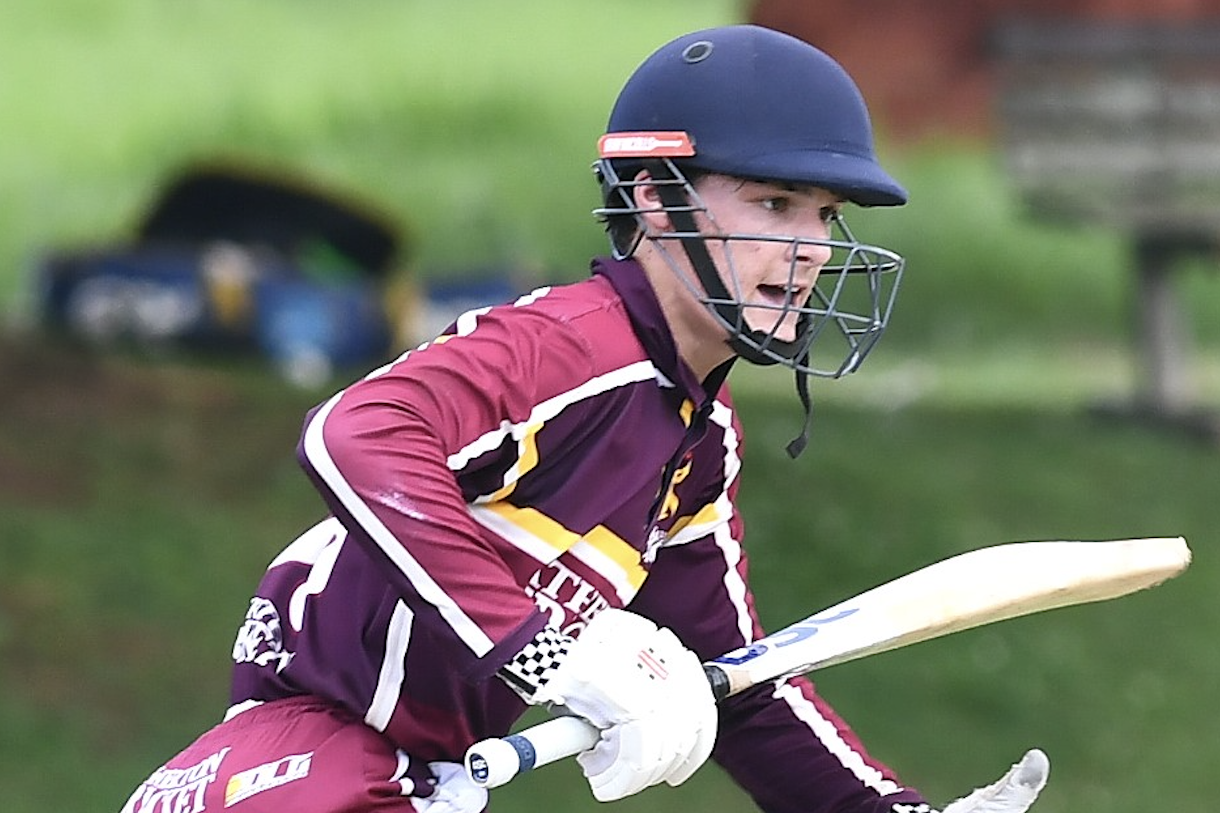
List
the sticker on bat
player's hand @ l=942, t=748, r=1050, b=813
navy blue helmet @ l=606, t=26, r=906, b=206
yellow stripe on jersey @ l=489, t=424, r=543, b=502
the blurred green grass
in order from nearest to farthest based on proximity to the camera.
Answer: yellow stripe on jersey @ l=489, t=424, r=543, b=502, navy blue helmet @ l=606, t=26, r=906, b=206, the sticker on bat, player's hand @ l=942, t=748, r=1050, b=813, the blurred green grass

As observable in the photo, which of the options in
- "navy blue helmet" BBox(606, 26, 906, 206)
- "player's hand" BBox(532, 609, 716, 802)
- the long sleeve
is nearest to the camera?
"player's hand" BBox(532, 609, 716, 802)

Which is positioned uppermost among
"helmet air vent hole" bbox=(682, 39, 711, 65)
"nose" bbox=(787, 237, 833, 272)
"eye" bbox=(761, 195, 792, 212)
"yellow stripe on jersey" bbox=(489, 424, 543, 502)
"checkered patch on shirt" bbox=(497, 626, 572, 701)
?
"helmet air vent hole" bbox=(682, 39, 711, 65)

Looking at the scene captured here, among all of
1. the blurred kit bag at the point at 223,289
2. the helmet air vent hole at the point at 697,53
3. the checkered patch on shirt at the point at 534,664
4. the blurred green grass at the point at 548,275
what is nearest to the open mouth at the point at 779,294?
the helmet air vent hole at the point at 697,53

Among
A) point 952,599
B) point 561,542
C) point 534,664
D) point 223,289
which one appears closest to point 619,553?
point 561,542

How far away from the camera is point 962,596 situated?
9.62 ft

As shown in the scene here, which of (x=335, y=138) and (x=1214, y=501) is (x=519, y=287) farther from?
(x=1214, y=501)

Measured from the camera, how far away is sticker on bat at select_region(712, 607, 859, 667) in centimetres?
281

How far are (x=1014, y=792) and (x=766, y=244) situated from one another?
0.81m

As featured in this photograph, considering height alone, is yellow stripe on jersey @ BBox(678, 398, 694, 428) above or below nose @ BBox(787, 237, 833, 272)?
below

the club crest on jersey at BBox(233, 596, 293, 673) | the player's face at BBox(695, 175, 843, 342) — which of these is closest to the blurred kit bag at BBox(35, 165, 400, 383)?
the club crest on jersey at BBox(233, 596, 293, 673)

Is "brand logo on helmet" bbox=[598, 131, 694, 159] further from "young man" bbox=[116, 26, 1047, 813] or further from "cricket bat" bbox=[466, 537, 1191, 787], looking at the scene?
"cricket bat" bbox=[466, 537, 1191, 787]

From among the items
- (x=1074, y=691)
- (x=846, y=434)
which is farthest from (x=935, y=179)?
(x=1074, y=691)

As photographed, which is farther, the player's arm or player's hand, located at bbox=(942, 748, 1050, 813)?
player's hand, located at bbox=(942, 748, 1050, 813)

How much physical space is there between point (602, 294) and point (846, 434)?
575 cm
